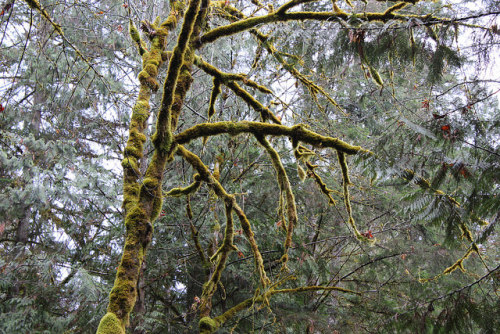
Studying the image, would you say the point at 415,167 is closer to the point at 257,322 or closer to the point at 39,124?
the point at 257,322

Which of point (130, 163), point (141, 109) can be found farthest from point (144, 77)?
point (130, 163)

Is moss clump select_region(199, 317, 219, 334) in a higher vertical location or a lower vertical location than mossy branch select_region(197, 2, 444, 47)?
lower

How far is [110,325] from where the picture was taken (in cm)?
187

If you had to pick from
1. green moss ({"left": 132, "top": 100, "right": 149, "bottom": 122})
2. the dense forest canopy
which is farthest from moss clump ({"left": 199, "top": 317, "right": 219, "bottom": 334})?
green moss ({"left": 132, "top": 100, "right": 149, "bottom": 122})

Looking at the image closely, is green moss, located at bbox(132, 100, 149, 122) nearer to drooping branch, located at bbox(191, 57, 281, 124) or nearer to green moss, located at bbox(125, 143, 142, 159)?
green moss, located at bbox(125, 143, 142, 159)

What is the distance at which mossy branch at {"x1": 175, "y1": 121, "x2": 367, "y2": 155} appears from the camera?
233 cm

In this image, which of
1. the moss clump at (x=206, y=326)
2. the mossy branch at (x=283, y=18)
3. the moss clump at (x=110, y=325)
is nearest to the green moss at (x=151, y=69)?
the mossy branch at (x=283, y=18)

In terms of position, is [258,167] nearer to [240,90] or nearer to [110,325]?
[240,90]

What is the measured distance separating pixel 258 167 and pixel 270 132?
2881 millimetres

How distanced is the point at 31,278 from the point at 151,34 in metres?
5.50

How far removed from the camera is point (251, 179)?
5613 millimetres

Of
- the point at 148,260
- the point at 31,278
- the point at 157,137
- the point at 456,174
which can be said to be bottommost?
the point at 31,278

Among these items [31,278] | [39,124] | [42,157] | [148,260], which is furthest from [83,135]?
[148,260]

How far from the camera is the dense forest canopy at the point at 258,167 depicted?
7.73 feet
